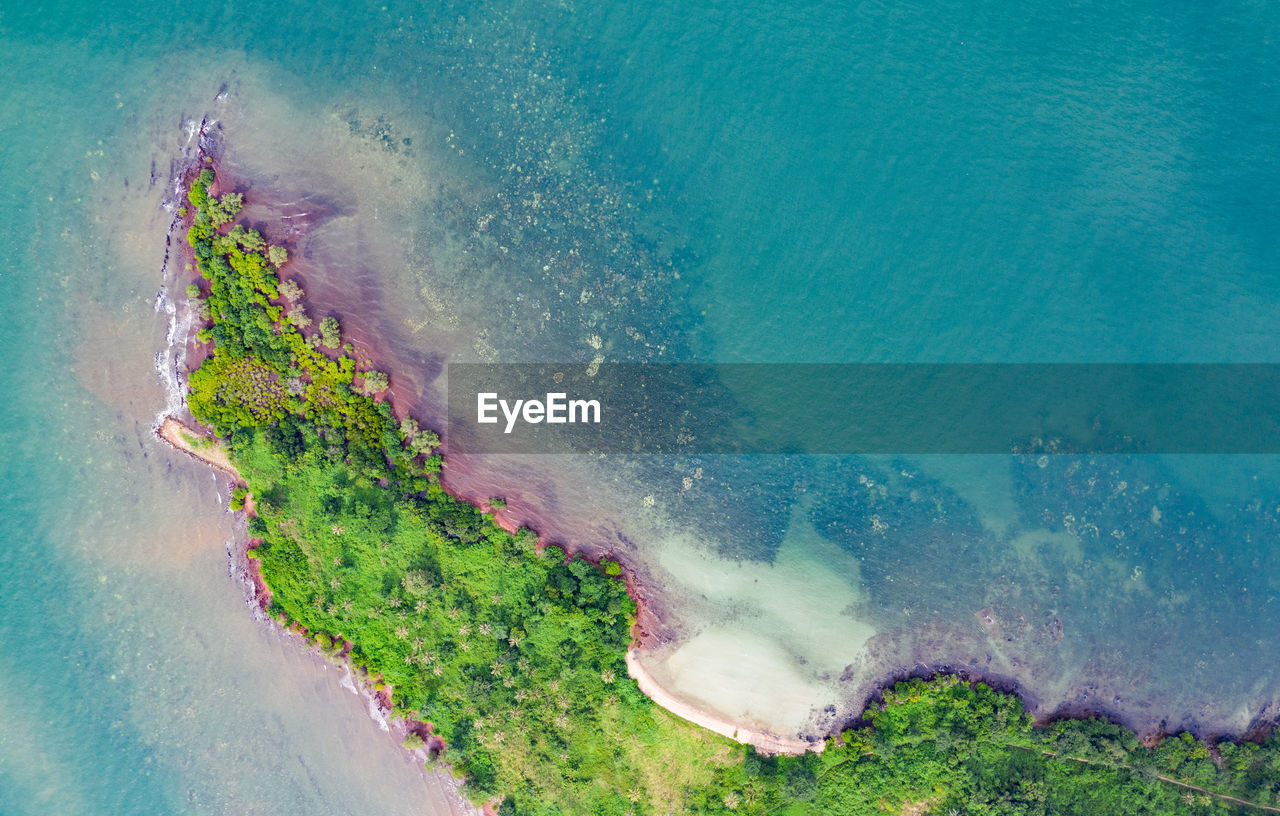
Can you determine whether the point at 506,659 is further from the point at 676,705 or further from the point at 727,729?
the point at 727,729

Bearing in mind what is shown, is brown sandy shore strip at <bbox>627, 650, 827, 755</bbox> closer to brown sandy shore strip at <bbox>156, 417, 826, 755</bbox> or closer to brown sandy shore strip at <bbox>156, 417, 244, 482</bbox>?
brown sandy shore strip at <bbox>156, 417, 826, 755</bbox>

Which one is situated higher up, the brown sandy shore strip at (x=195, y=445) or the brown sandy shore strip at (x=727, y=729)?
the brown sandy shore strip at (x=195, y=445)

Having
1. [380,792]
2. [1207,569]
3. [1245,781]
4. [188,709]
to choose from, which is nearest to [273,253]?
[188,709]

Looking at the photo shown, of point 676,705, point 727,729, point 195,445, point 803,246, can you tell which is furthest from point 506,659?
point 803,246

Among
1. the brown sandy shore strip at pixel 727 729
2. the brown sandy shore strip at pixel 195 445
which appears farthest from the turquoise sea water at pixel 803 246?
the brown sandy shore strip at pixel 195 445

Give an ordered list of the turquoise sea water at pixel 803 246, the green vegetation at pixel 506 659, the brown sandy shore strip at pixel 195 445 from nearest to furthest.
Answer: the green vegetation at pixel 506 659 < the turquoise sea water at pixel 803 246 < the brown sandy shore strip at pixel 195 445

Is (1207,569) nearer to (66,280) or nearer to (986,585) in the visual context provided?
(986,585)

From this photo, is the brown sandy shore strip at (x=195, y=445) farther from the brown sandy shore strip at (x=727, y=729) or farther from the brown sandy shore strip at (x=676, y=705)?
the brown sandy shore strip at (x=727, y=729)
